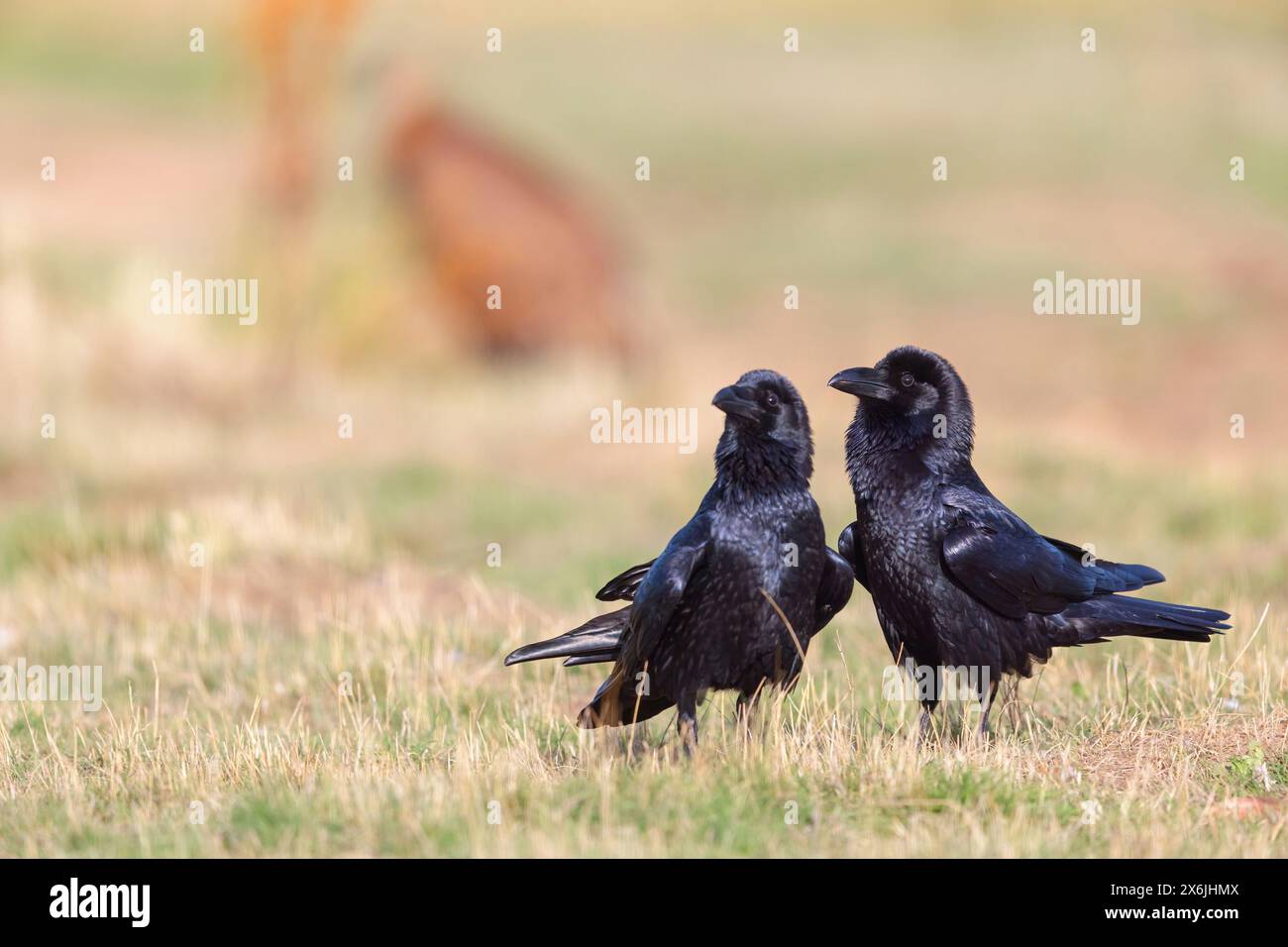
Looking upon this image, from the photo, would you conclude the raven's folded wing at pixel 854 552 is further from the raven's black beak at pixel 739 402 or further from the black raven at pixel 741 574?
the raven's black beak at pixel 739 402

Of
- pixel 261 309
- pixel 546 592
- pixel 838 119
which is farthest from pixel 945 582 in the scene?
pixel 838 119

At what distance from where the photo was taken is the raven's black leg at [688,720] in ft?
19.7

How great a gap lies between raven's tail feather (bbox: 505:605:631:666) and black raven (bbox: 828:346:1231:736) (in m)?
1.02

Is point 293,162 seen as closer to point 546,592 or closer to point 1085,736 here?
point 546,592

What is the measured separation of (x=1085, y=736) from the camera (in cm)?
640

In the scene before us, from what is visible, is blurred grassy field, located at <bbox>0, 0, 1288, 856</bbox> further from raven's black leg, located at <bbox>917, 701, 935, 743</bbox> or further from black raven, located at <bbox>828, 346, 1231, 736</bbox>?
black raven, located at <bbox>828, 346, 1231, 736</bbox>

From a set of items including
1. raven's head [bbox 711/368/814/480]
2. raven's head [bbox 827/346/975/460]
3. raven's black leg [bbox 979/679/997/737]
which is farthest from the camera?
raven's head [bbox 827/346/975/460]

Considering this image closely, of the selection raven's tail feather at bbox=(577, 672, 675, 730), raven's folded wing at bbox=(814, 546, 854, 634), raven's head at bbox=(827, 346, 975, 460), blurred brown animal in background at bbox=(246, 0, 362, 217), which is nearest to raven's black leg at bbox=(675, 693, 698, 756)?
raven's tail feather at bbox=(577, 672, 675, 730)

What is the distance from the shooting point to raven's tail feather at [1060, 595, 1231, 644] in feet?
20.7

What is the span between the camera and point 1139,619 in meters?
6.35

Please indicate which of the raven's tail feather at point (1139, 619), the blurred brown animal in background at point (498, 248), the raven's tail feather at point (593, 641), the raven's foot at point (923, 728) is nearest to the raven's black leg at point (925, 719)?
the raven's foot at point (923, 728)

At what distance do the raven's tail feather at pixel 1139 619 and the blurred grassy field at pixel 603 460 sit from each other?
37cm
